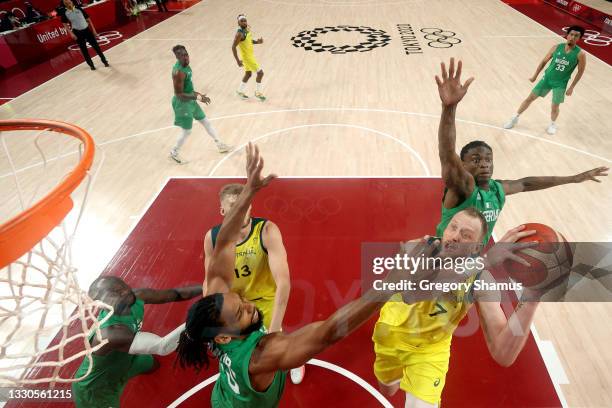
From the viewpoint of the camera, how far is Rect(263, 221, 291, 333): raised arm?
262cm

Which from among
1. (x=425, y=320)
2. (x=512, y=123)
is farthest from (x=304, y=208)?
(x=512, y=123)

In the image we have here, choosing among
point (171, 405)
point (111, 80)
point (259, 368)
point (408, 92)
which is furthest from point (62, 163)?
point (408, 92)

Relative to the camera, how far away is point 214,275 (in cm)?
239

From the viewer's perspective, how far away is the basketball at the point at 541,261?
6.79 ft

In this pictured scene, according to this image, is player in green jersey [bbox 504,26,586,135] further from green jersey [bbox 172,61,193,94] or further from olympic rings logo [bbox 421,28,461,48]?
green jersey [bbox 172,61,193,94]

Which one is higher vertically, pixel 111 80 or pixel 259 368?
pixel 259 368

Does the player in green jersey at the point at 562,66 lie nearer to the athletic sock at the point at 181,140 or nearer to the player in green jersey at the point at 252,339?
the athletic sock at the point at 181,140

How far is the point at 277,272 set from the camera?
267 centimetres

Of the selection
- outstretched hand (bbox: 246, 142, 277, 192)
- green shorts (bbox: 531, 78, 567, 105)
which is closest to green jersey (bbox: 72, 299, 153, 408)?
outstretched hand (bbox: 246, 142, 277, 192)

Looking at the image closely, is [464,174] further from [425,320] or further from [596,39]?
[596,39]

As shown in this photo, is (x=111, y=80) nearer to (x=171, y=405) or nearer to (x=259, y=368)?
(x=171, y=405)

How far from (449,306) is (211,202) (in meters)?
3.66

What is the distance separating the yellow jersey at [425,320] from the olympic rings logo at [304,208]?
239 cm

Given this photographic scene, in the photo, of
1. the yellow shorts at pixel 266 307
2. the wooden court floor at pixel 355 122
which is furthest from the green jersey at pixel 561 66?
the yellow shorts at pixel 266 307
